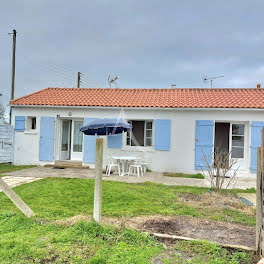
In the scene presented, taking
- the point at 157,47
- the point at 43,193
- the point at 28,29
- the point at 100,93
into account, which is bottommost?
the point at 43,193

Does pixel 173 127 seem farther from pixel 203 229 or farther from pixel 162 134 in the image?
pixel 203 229

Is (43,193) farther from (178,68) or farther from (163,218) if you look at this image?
(178,68)

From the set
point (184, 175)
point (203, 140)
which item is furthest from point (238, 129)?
point (184, 175)

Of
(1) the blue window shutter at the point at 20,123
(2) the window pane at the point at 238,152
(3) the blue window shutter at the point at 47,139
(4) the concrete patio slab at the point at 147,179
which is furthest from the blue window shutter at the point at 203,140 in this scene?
(1) the blue window shutter at the point at 20,123

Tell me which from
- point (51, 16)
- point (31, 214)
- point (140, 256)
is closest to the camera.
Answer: point (140, 256)

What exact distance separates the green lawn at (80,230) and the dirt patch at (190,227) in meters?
0.25

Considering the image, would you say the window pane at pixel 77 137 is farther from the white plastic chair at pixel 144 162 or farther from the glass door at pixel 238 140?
the glass door at pixel 238 140

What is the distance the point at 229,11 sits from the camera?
30.8ft

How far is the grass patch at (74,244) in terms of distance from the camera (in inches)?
100.0

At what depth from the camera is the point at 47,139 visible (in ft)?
35.2

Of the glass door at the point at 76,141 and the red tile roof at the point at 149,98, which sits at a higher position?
the red tile roof at the point at 149,98

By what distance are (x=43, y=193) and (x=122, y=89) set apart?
8.51m

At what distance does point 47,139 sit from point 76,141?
137 centimetres

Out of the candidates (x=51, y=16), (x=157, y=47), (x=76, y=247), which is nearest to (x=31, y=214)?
(x=76, y=247)
